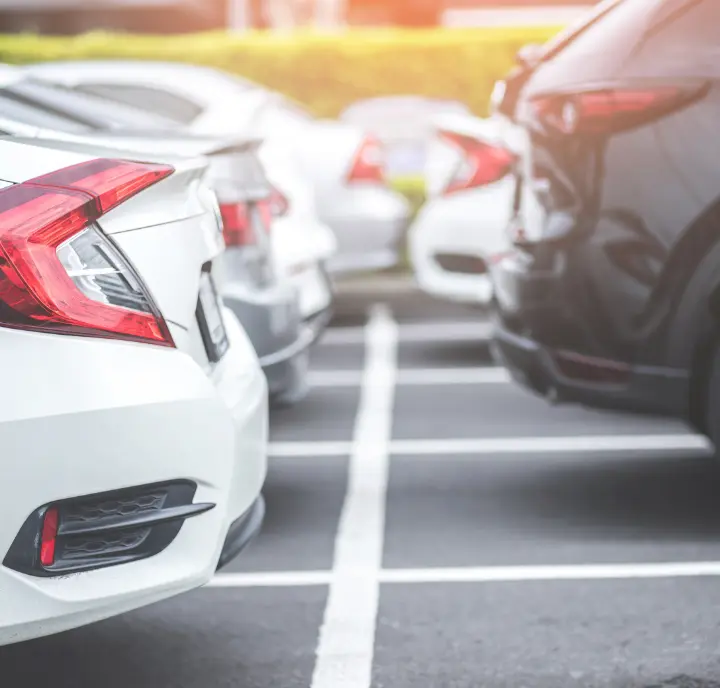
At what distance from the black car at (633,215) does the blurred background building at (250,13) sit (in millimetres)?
22280

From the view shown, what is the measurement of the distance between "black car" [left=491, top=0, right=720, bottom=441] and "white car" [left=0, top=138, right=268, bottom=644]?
63.6 inches

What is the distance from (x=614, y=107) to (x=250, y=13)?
2975 centimetres

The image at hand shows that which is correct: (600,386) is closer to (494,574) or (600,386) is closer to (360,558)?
(494,574)

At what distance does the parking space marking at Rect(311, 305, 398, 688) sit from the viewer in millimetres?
3363

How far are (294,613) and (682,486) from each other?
1846mm

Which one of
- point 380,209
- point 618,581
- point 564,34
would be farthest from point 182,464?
point 380,209

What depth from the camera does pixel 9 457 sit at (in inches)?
102

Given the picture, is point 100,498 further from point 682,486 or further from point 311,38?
point 311,38

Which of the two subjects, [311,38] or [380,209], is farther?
[311,38]

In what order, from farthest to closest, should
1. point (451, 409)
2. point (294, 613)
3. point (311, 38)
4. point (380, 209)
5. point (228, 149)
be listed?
1. point (311, 38)
2. point (380, 209)
3. point (451, 409)
4. point (228, 149)
5. point (294, 613)

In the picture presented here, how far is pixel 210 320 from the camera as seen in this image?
10.5 ft

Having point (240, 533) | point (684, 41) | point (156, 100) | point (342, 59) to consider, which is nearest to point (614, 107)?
point (684, 41)

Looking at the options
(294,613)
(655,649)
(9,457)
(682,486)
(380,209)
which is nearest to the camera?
(9,457)

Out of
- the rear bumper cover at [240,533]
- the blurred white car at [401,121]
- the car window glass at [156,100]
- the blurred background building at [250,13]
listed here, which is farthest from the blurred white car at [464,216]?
the blurred background building at [250,13]
